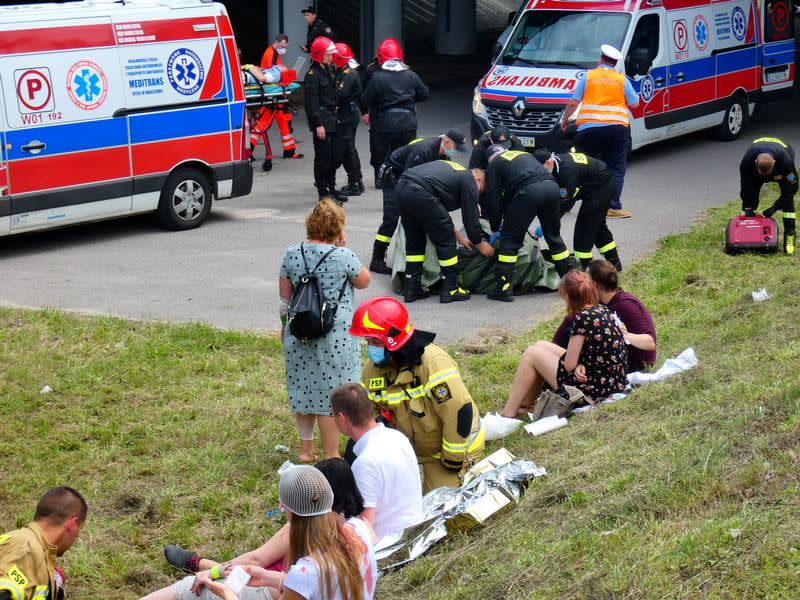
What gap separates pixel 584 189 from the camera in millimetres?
10398

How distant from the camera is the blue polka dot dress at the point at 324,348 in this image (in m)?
6.36

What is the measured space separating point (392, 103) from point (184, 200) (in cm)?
278

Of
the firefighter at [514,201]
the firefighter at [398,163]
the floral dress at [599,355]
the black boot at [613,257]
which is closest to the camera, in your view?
the floral dress at [599,355]

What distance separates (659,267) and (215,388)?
16.5ft

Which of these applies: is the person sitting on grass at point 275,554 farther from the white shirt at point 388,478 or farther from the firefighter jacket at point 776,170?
the firefighter jacket at point 776,170

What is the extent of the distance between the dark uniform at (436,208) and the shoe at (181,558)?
4.81 m

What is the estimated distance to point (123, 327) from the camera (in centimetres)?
918

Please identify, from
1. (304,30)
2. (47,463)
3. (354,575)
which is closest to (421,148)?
(47,463)

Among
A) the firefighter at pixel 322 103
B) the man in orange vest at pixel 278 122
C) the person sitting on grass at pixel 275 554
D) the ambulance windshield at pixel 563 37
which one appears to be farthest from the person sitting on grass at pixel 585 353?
the man in orange vest at pixel 278 122

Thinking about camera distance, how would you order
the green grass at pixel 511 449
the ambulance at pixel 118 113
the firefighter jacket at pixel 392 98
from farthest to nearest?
the firefighter jacket at pixel 392 98 → the ambulance at pixel 118 113 → the green grass at pixel 511 449

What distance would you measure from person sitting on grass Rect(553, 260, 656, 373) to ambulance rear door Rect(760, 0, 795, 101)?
11559 mm

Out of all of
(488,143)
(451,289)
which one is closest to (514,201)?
(488,143)

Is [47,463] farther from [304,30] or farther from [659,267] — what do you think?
[304,30]

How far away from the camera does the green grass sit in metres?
4.60
